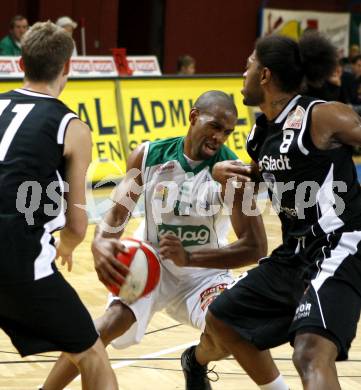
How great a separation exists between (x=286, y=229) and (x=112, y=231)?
3.38ft

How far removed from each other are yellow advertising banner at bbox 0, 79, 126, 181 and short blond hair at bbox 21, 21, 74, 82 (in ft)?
22.2

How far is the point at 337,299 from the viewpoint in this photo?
4.20 m

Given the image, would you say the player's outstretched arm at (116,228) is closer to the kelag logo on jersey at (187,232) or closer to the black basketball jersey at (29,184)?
the kelag logo on jersey at (187,232)

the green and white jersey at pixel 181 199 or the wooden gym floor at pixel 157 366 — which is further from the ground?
the green and white jersey at pixel 181 199

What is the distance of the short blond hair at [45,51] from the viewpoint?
4059 millimetres

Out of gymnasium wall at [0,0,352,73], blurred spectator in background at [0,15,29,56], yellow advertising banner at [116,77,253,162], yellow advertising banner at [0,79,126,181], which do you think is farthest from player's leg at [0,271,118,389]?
gymnasium wall at [0,0,352,73]

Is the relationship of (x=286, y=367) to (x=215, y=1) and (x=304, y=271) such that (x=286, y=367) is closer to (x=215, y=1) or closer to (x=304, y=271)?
(x=304, y=271)

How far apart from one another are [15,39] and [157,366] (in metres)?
8.53

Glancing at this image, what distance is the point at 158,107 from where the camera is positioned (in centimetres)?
1190

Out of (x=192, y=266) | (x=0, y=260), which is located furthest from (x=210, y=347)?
(x=0, y=260)

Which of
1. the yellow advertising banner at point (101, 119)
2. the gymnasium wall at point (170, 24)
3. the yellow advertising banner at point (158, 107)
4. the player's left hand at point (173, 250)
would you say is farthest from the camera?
the gymnasium wall at point (170, 24)

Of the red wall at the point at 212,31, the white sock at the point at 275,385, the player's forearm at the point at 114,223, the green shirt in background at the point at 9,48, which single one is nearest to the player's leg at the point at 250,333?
the white sock at the point at 275,385

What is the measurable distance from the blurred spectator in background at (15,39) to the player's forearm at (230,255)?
8958mm

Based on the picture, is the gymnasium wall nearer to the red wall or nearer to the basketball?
the red wall
